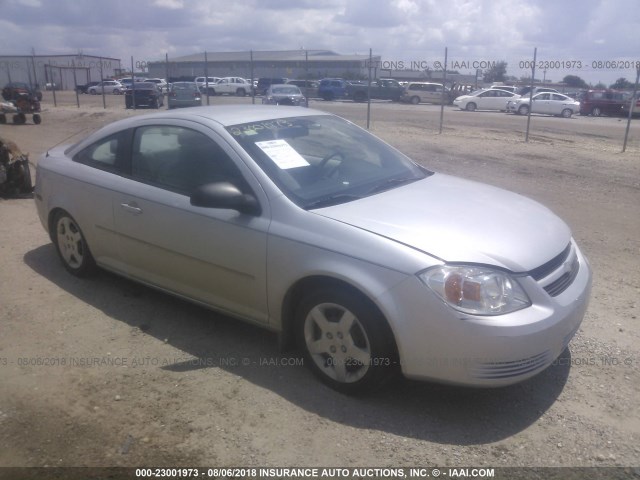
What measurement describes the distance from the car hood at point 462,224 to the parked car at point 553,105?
3054cm

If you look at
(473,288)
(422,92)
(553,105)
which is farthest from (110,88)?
(473,288)

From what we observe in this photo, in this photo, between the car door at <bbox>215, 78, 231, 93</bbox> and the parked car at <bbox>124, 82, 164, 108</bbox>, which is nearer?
the parked car at <bbox>124, 82, 164, 108</bbox>

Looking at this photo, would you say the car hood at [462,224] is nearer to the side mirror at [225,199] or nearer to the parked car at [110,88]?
the side mirror at [225,199]

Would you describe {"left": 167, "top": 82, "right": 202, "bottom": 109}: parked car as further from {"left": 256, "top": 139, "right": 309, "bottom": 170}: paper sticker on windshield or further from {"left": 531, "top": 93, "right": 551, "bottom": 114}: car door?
{"left": 256, "top": 139, "right": 309, "bottom": 170}: paper sticker on windshield

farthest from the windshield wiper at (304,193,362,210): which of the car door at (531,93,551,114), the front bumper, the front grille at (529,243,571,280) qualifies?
the car door at (531,93,551,114)

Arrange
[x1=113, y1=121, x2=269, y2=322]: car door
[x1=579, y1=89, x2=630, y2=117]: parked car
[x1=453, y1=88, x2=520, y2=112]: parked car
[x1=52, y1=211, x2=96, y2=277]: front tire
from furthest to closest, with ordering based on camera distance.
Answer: [x1=453, y1=88, x2=520, y2=112]: parked car, [x1=579, y1=89, x2=630, y2=117]: parked car, [x1=52, y1=211, x2=96, y2=277]: front tire, [x1=113, y1=121, x2=269, y2=322]: car door

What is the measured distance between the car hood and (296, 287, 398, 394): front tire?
44 centimetres

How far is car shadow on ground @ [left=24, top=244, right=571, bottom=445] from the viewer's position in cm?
323

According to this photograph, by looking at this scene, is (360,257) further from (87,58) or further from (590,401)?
(87,58)

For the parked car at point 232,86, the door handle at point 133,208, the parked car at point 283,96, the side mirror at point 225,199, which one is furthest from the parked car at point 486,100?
the side mirror at point 225,199

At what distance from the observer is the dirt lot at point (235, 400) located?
3.02 metres

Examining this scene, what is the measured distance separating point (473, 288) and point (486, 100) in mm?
34711

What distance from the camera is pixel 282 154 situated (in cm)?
398

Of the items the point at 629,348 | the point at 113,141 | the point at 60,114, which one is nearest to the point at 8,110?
the point at 60,114
